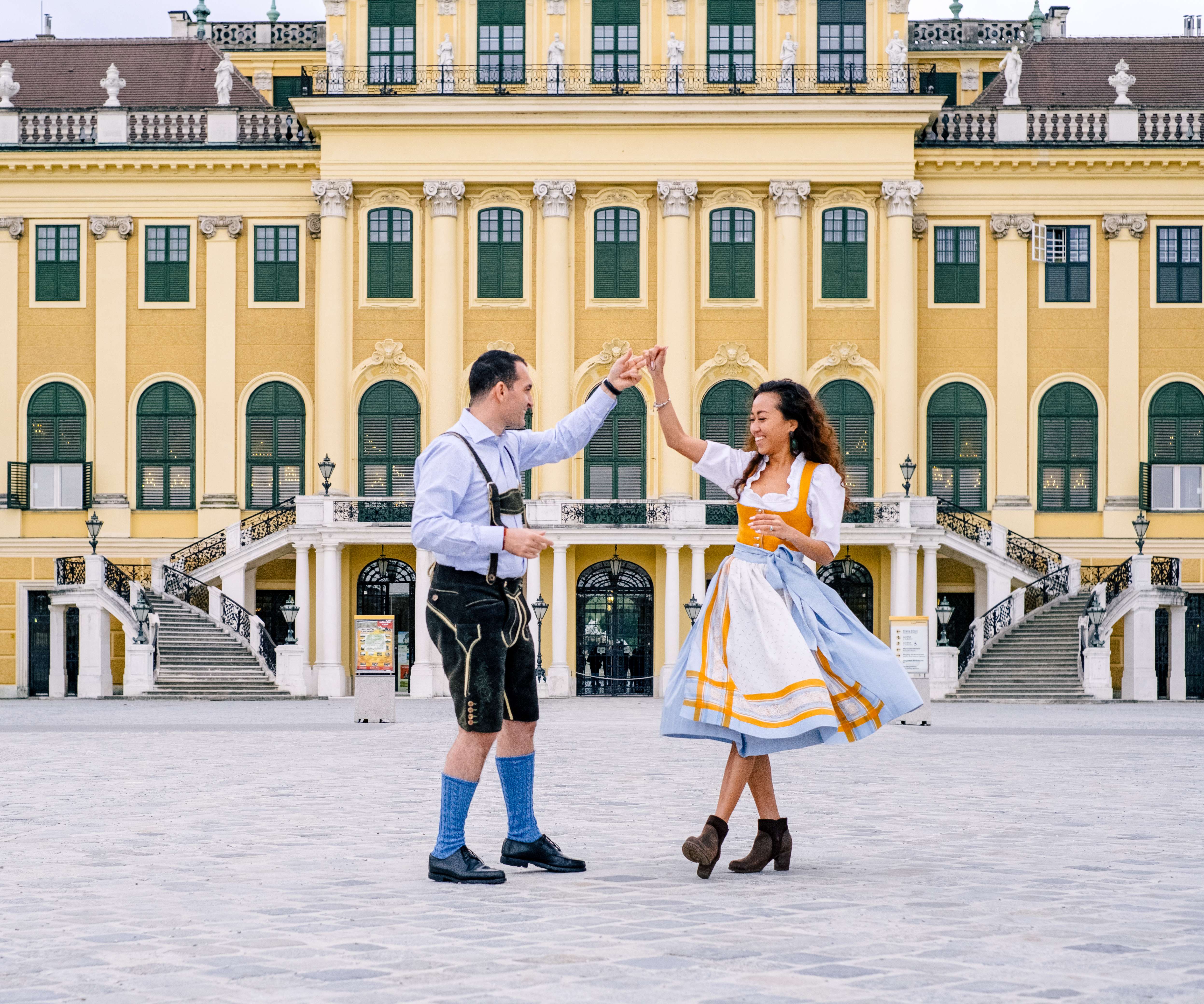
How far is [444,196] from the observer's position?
37.7m

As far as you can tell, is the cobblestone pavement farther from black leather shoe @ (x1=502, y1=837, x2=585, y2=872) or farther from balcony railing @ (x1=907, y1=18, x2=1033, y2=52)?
balcony railing @ (x1=907, y1=18, x2=1033, y2=52)

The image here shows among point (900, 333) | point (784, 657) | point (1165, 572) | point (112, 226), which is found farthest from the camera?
point (112, 226)

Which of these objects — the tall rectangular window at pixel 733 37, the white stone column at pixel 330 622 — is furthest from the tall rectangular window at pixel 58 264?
the tall rectangular window at pixel 733 37

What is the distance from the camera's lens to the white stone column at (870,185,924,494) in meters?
37.4

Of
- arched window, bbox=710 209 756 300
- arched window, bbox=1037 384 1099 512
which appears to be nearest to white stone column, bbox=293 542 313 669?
arched window, bbox=710 209 756 300

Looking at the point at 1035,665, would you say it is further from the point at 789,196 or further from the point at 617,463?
the point at 789,196

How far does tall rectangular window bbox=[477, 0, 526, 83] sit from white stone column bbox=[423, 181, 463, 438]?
2.50 metres

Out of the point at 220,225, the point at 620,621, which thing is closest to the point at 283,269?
→ the point at 220,225

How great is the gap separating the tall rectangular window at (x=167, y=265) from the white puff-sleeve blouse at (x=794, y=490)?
32.2 meters

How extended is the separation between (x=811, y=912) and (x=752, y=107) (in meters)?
32.5

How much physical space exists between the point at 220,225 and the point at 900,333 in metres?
14.0

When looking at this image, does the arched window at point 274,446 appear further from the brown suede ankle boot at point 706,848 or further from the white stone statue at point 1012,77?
the brown suede ankle boot at point 706,848

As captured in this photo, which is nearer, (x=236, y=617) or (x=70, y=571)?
(x=236, y=617)

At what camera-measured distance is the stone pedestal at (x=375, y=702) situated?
23.9 m
